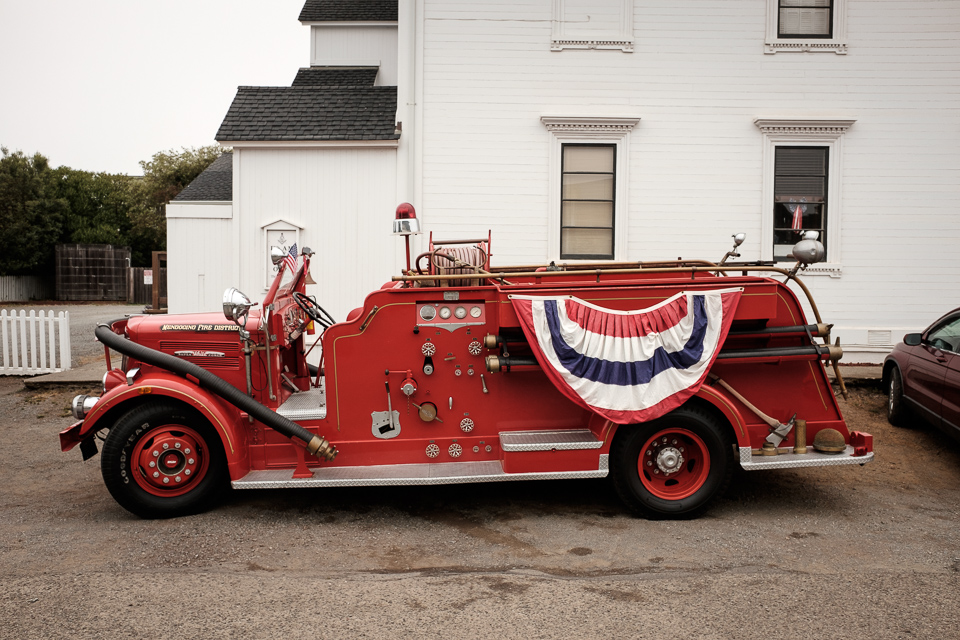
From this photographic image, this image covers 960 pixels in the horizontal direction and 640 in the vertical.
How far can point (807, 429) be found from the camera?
537 centimetres

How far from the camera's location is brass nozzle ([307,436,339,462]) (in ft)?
16.4

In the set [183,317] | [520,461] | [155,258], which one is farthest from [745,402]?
[155,258]

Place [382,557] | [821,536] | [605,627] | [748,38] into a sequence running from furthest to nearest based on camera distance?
[748,38]
[821,536]
[382,557]
[605,627]

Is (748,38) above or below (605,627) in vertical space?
above

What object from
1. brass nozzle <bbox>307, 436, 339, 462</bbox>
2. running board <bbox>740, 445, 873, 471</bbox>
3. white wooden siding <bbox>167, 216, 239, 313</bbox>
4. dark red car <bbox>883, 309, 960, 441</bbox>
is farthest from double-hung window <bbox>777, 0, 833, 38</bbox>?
brass nozzle <bbox>307, 436, 339, 462</bbox>

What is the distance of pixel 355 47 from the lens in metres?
17.7

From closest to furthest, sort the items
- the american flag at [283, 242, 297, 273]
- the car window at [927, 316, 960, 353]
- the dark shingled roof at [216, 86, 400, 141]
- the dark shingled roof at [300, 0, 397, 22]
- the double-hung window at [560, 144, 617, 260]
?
the american flag at [283, 242, 297, 273]
the car window at [927, 316, 960, 353]
the dark shingled roof at [216, 86, 400, 141]
the double-hung window at [560, 144, 617, 260]
the dark shingled roof at [300, 0, 397, 22]

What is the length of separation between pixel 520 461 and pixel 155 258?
59.2 ft

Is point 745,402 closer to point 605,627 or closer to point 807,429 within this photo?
point 807,429

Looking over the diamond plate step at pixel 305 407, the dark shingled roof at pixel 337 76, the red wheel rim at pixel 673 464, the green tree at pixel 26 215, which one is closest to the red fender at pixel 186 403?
the diamond plate step at pixel 305 407

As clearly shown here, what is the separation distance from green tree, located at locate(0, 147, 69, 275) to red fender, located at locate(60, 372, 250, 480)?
33.6 m

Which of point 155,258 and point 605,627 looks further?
point 155,258

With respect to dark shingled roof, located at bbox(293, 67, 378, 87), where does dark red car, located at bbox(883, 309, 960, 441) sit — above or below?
below

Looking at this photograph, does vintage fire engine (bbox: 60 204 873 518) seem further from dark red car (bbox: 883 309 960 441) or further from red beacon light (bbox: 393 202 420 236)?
dark red car (bbox: 883 309 960 441)
